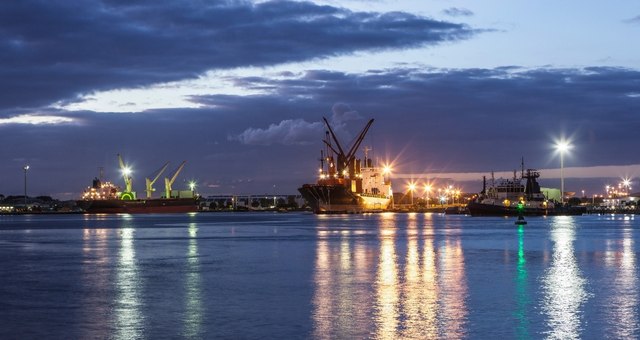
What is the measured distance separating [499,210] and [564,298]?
15988 centimetres

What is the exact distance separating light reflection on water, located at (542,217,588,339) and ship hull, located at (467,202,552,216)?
139124mm

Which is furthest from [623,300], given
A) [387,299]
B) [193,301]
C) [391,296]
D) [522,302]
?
[193,301]

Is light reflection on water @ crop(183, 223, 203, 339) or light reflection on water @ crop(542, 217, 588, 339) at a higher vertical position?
light reflection on water @ crop(183, 223, 203, 339)

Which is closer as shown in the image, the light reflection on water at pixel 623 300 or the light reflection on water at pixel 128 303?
the light reflection on water at pixel 623 300

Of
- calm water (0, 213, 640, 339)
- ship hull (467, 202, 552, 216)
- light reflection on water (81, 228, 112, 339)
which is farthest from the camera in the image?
ship hull (467, 202, 552, 216)

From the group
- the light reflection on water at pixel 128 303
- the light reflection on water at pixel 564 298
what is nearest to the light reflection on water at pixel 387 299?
the light reflection on water at pixel 564 298

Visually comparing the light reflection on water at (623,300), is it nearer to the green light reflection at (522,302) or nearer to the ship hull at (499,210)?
the green light reflection at (522,302)

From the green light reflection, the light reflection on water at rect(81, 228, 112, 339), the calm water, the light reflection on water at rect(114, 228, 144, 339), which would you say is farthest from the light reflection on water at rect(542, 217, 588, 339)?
the light reflection on water at rect(81, 228, 112, 339)

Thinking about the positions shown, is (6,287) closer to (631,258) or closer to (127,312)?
(127,312)

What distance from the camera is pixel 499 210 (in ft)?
618

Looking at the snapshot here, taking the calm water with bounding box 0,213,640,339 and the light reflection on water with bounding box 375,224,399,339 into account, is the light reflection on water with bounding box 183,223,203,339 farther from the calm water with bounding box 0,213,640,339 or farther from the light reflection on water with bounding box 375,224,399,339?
the light reflection on water with bounding box 375,224,399,339

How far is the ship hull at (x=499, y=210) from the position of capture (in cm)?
18740

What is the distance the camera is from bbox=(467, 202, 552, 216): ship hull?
187400 mm

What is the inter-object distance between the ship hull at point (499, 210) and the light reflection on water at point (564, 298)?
139 meters
